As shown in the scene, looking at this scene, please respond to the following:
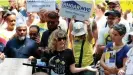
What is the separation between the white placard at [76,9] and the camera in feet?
29.4

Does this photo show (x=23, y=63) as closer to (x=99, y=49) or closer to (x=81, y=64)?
(x=81, y=64)

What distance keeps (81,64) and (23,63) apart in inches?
49.8

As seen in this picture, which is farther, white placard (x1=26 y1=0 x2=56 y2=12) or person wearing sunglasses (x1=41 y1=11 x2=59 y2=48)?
white placard (x1=26 y1=0 x2=56 y2=12)

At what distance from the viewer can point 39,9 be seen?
9.91 metres

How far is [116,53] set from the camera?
7266 mm

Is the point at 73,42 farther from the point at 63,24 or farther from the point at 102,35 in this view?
the point at 63,24

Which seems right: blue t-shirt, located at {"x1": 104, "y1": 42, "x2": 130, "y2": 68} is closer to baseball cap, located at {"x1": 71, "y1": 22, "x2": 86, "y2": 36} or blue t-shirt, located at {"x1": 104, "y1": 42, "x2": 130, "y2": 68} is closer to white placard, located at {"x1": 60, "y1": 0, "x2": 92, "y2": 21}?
baseball cap, located at {"x1": 71, "y1": 22, "x2": 86, "y2": 36}

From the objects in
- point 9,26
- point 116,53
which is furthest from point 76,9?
point 116,53

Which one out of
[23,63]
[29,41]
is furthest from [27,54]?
[23,63]

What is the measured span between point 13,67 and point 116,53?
1.67 meters

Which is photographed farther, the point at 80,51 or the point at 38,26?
the point at 38,26

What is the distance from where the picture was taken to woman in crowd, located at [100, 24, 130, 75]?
7.21 meters

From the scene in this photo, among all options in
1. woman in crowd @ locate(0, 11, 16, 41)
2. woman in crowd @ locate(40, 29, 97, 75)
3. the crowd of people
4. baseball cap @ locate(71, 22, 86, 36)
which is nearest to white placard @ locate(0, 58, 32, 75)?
the crowd of people

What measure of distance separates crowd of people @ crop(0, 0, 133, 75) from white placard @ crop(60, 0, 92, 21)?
125 millimetres
